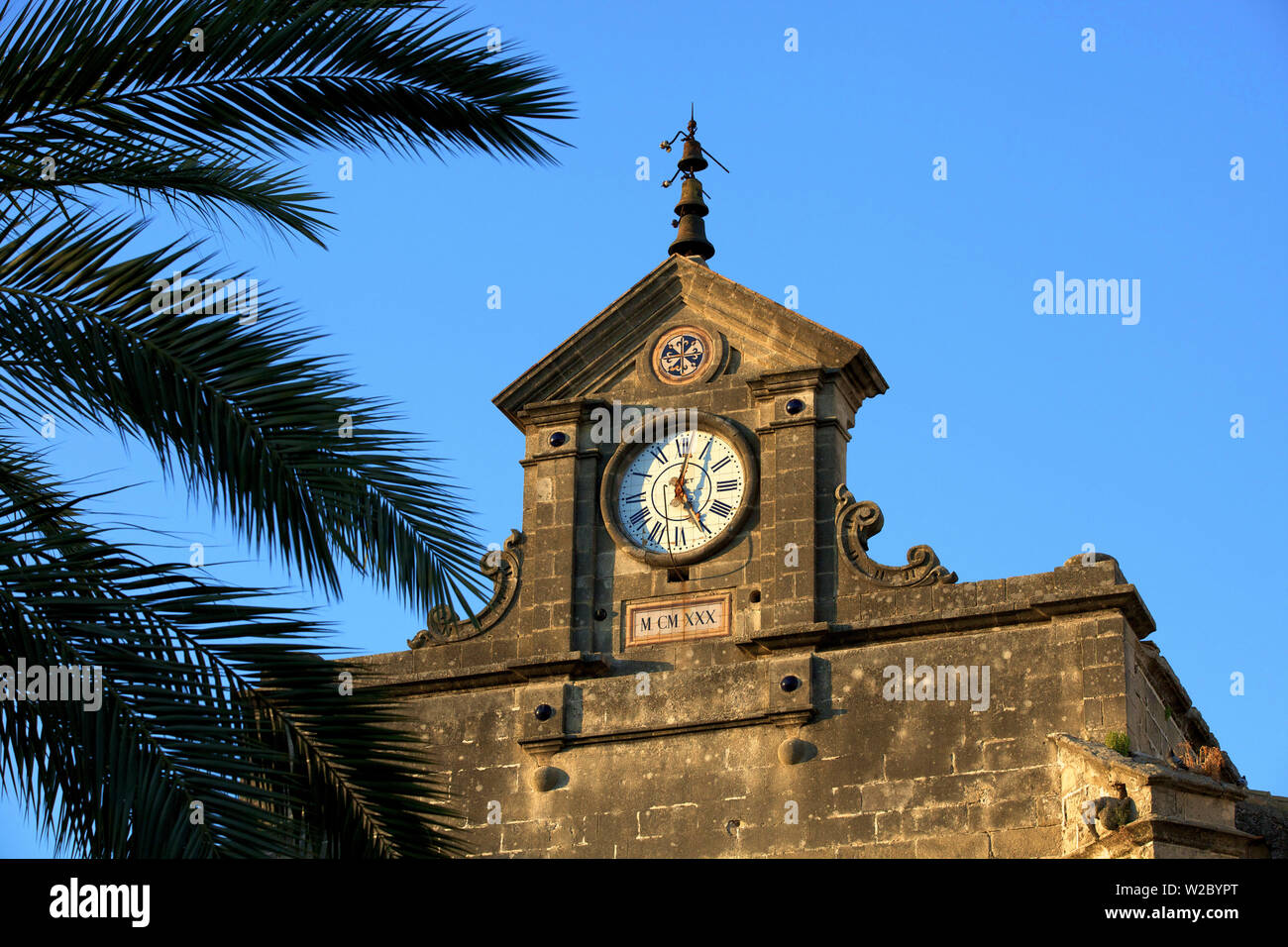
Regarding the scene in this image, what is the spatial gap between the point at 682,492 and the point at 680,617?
51.8 inches

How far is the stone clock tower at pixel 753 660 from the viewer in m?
19.5

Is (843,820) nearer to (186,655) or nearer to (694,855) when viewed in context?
(694,855)

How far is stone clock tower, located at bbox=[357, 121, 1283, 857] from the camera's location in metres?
19.5

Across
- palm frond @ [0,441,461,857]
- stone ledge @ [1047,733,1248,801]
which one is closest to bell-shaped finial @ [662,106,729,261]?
stone ledge @ [1047,733,1248,801]

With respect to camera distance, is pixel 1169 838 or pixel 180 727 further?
pixel 1169 838

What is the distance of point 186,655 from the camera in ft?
34.1

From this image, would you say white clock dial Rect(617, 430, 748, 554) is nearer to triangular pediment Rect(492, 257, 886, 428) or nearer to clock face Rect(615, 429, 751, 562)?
clock face Rect(615, 429, 751, 562)

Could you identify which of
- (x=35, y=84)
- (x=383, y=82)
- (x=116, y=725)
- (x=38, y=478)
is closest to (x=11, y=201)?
(x=35, y=84)

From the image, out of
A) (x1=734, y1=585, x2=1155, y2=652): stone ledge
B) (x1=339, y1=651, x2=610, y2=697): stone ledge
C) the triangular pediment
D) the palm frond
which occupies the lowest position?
the palm frond

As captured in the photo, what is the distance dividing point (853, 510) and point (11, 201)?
37.0ft

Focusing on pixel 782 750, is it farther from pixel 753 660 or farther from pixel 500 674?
pixel 500 674

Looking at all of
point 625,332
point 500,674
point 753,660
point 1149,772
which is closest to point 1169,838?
point 1149,772

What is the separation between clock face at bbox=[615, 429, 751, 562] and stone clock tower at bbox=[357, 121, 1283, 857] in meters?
0.03

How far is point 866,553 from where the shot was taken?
68.9ft
